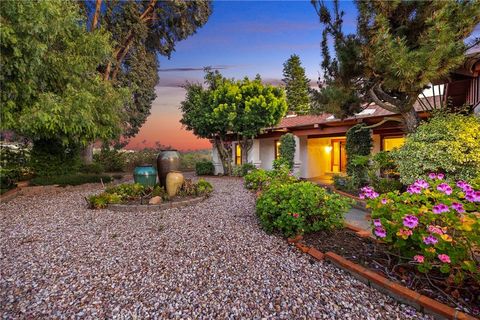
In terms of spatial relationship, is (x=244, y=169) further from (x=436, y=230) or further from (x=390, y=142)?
(x=436, y=230)

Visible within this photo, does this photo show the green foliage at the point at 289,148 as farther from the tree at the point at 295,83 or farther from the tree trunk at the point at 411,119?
the tree at the point at 295,83

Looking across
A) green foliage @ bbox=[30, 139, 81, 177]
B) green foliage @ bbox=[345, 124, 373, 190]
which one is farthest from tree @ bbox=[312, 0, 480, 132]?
green foliage @ bbox=[30, 139, 81, 177]

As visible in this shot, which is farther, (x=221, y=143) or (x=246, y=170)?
(x=221, y=143)

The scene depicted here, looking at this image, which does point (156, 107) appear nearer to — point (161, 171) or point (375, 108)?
point (161, 171)

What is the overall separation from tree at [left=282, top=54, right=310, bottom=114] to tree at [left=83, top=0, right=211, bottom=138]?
15396 mm

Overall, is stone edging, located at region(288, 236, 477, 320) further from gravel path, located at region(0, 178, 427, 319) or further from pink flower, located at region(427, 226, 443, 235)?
pink flower, located at region(427, 226, 443, 235)

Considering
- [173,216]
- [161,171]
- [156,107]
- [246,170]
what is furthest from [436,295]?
[156,107]

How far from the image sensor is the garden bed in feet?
7.30

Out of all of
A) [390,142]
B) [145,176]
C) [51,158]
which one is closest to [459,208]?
[145,176]

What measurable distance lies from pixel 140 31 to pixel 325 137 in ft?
37.0

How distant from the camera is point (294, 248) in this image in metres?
3.55

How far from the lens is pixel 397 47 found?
454cm

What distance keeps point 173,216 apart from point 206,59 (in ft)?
33.6

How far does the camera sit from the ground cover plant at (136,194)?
622 centimetres
